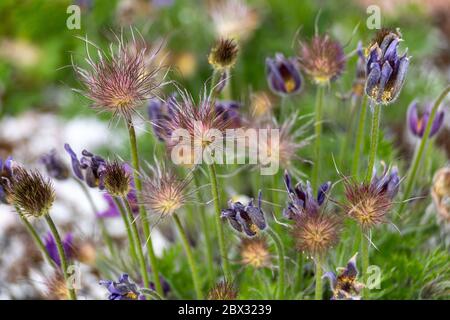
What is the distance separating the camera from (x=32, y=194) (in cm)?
43

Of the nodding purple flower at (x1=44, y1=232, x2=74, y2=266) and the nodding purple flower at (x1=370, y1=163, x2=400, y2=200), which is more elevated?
the nodding purple flower at (x1=370, y1=163, x2=400, y2=200)

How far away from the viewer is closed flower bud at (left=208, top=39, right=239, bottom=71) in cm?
45

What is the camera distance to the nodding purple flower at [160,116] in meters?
0.46

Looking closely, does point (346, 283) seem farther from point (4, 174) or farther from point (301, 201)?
point (4, 174)

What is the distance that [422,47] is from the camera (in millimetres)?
979

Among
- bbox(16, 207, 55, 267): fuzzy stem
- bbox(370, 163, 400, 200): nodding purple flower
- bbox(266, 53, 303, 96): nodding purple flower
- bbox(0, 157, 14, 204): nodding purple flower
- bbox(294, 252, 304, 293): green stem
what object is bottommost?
bbox(294, 252, 304, 293): green stem

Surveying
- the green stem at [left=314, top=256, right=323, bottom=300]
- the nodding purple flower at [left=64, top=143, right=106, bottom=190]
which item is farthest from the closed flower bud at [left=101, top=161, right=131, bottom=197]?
the green stem at [left=314, top=256, right=323, bottom=300]

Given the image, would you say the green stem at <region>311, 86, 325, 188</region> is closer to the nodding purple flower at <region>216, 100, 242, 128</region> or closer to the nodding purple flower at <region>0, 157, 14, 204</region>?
the nodding purple flower at <region>216, 100, 242, 128</region>

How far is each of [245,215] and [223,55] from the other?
0.10 m

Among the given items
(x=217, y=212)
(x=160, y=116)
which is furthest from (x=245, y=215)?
(x=160, y=116)

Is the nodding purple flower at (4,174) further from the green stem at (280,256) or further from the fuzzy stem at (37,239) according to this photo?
the green stem at (280,256)

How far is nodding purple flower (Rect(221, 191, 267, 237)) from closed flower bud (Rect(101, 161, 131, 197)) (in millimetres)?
59
